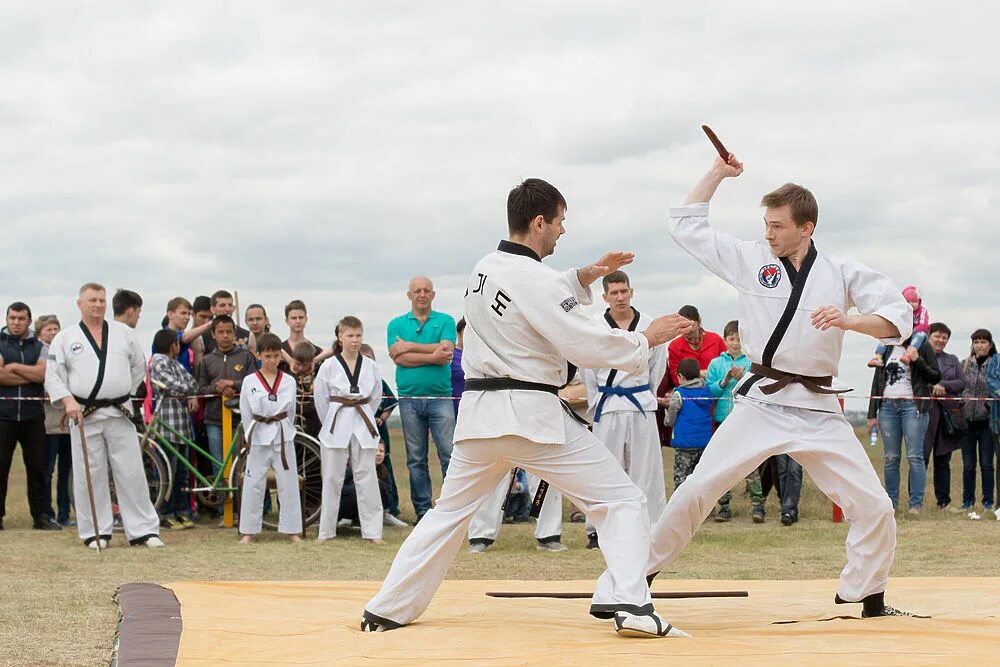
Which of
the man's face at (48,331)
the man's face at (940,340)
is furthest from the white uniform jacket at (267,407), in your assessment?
the man's face at (940,340)

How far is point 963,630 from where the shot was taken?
4.52 m

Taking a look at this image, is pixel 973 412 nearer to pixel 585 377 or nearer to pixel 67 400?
pixel 585 377

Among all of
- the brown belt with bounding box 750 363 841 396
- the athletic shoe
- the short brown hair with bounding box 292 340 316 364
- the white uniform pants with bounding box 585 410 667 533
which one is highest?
the short brown hair with bounding box 292 340 316 364

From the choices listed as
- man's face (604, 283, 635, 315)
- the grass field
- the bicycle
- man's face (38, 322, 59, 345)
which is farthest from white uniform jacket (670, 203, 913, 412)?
man's face (38, 322, 59, 345)

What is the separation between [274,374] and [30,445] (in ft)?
8.04

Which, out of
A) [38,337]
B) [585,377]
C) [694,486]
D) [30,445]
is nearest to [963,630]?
[694,486]

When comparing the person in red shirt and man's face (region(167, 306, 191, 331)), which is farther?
man's face (region(167, 306, 191, 331))

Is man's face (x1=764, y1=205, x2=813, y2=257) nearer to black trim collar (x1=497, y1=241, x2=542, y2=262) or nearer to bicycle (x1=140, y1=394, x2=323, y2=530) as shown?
black trim collar (x1=497, y1=241, x2=542, y2=262)

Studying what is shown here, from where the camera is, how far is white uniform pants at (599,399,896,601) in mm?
4824

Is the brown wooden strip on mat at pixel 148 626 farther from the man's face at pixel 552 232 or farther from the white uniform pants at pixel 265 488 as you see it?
the white uniform pants at pixel 265 488

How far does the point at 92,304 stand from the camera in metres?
8.89

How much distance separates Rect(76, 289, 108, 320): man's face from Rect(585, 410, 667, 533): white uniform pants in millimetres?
3742

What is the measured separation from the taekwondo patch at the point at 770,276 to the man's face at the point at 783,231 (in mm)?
81

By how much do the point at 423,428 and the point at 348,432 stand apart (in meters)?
0.62
